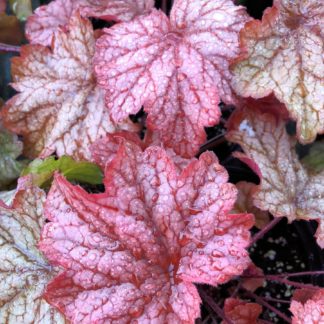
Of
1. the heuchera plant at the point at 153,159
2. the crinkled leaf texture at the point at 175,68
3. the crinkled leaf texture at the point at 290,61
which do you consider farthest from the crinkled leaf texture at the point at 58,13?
the crinkled leaf texture at the point at 290,61

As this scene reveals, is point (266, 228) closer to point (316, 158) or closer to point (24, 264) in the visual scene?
point (316, 158)

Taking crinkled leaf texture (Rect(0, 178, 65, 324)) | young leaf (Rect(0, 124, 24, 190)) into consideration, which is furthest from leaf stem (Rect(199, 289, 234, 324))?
young leaf (Rect(0, 124, 24, 190))

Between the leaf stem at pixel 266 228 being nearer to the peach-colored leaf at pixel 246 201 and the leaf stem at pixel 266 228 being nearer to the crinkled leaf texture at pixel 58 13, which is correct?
the peach-colored leaf at pixel 246 201

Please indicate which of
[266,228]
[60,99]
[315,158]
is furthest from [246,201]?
[60,99]

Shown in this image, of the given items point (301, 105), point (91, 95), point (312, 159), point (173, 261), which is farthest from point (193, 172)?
point (312, 159)

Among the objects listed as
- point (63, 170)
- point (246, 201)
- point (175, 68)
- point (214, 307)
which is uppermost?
point (175, 68)
